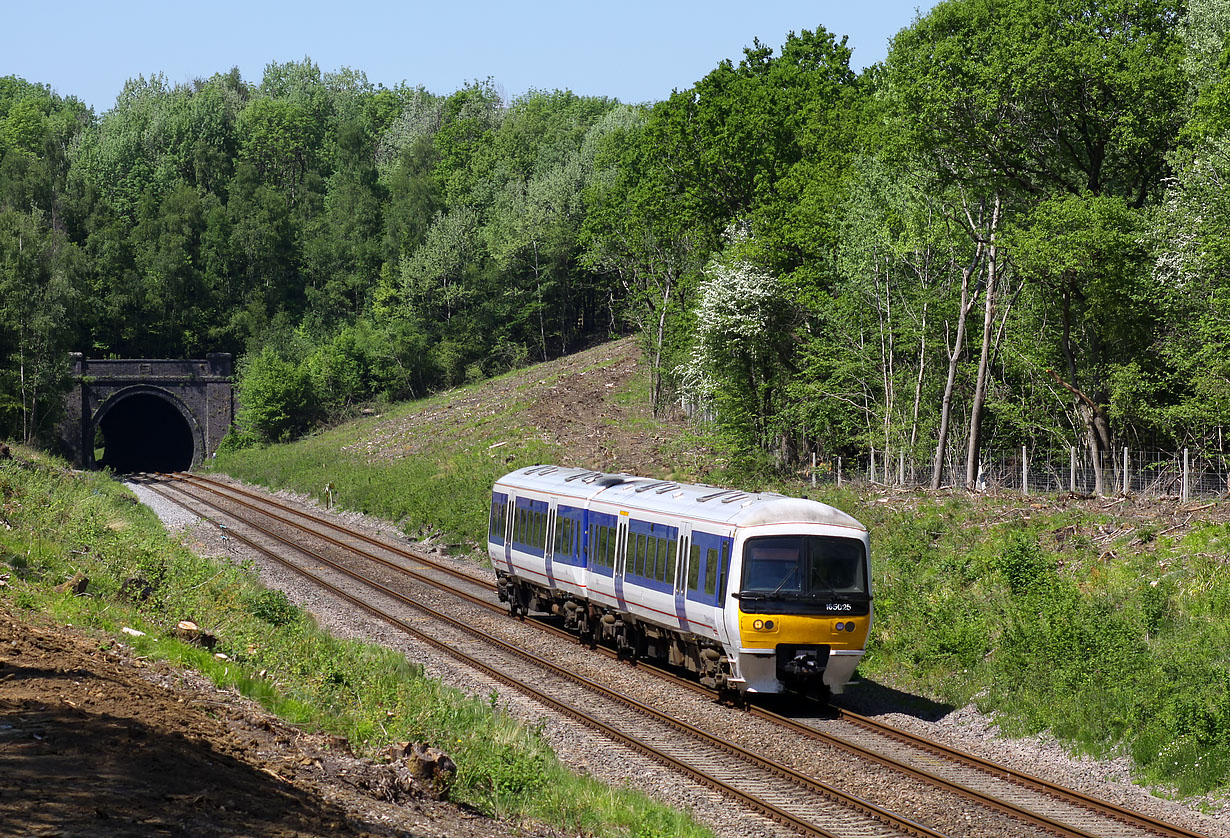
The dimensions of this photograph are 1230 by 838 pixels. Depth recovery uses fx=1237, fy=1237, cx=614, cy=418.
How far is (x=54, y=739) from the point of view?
10594 mm

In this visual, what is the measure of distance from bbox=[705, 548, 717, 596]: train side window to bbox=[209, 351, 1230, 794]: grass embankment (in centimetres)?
397

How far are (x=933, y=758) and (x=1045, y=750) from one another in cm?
173

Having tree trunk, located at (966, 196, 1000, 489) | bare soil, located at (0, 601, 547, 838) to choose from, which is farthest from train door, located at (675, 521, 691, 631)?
tree trunk, located at (966, 196, 1000, 489)

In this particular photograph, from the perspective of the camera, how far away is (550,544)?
86.5 ft

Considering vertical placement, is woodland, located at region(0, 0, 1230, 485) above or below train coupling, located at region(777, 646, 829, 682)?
above

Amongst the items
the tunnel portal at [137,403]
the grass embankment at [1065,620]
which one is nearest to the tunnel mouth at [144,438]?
the tunnel portal at [137,403]

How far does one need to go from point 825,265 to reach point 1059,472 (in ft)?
38.8

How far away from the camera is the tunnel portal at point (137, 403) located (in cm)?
7600

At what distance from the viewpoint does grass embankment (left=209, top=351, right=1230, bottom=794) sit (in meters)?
15.9

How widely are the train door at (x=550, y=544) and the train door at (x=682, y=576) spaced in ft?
19.1

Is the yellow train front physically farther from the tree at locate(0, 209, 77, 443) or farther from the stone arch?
the stone arch

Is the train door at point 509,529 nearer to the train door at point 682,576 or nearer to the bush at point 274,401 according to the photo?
the train door at point 682,576

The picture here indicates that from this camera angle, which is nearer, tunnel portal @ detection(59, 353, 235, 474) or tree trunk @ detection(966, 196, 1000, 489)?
tree trunk @ detection(966, 196, 1000, 489)

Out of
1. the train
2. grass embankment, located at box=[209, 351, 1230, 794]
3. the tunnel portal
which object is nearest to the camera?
grass embankment, located at box=[209, 351, 1230, 794]
